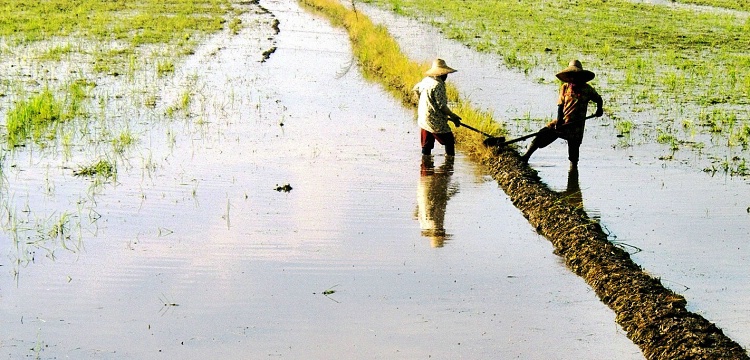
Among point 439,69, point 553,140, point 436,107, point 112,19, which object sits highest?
point 439,69

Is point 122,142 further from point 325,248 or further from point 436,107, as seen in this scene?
point 325,248

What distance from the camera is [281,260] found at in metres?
5.45

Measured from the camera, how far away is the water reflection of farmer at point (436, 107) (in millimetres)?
7934

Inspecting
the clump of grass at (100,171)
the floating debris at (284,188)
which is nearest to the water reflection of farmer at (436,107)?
the floating debris at (284,188)

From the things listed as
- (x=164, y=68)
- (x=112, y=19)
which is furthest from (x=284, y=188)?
(x=112, y=19)

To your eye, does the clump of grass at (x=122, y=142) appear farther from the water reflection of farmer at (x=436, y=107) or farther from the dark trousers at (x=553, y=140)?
the dark trousers at (x=553, y=140)

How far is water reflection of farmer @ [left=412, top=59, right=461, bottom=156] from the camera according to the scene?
312 inches

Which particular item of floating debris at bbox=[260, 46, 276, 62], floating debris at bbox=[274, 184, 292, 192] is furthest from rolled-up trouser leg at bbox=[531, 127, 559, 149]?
floating debris at bbox=[260, 46, 276, 62]

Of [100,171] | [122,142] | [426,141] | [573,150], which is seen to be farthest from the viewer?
[122,142]

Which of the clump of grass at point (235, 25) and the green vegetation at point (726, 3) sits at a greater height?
the green vegetation at point (726, 3)

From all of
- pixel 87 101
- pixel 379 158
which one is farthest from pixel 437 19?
pixel 379 158

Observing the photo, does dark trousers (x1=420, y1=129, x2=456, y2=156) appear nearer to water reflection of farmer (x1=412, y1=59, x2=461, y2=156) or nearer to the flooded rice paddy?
water reflection of farmer (x1=412, y1=59, x2=461, y2=156)

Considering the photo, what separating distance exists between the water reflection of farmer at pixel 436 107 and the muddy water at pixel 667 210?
32.5 inches

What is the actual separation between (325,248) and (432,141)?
275 centimetres
